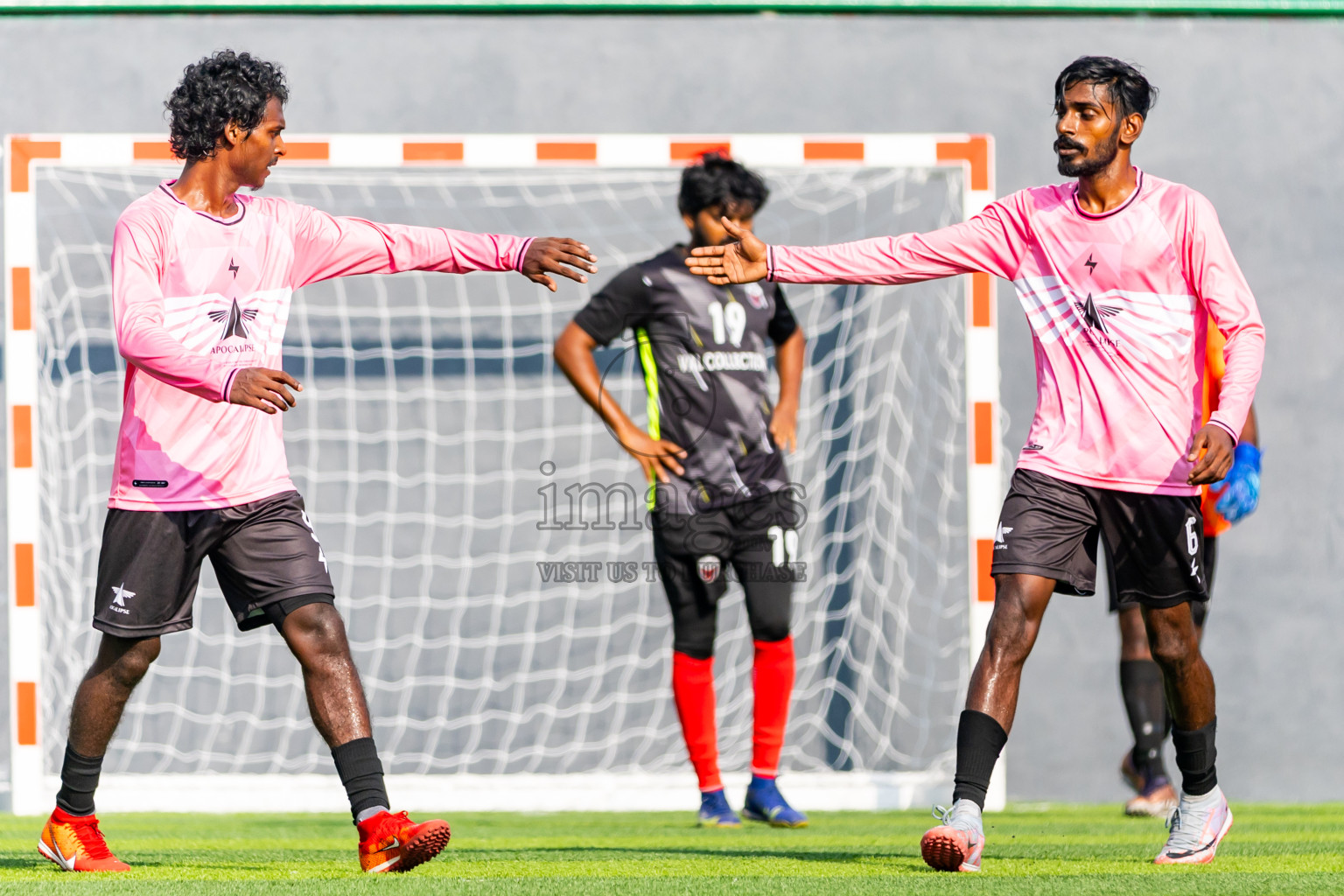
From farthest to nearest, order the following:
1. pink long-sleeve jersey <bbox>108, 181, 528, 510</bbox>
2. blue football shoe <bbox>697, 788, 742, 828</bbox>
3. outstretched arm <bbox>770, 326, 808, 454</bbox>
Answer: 1. outstretched arm <bbox>770, 326, 808, 454</bbox>
2. blue football shoe <bbox>697, 788, 742, 828</bbox>
3. pink long-sleeve jersey <bbox>108, 181, 528, 510</bbox>

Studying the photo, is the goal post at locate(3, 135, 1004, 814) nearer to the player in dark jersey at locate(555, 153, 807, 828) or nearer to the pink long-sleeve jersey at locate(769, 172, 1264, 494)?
the player in dark jersey at locate(555, 153, 807, 828)

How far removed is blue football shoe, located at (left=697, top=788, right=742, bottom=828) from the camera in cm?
495

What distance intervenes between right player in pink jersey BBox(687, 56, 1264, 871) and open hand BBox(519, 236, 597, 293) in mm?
298

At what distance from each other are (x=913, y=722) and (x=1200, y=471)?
125 inches

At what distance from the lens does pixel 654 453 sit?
5.00m

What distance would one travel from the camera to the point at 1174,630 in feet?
11.8

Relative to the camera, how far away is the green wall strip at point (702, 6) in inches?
238

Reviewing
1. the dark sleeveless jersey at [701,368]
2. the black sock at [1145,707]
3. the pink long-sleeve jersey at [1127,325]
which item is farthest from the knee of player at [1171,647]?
the dark sleeveless jersey at [701,368]

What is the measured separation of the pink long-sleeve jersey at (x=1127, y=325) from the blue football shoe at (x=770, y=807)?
188 cm

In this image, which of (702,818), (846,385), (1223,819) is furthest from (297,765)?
(1223,819)

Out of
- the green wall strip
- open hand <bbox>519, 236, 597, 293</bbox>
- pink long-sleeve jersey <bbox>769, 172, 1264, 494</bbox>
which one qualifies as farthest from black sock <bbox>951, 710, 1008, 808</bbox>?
the green wall strip

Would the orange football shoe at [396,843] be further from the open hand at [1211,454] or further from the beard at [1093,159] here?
the beard at [1093,159]

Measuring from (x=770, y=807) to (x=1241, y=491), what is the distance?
6.60 ft

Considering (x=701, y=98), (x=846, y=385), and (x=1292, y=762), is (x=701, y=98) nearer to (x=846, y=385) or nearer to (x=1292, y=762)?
(x=846, y=385)
